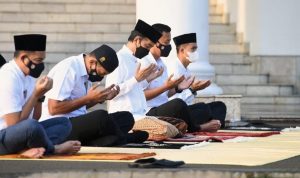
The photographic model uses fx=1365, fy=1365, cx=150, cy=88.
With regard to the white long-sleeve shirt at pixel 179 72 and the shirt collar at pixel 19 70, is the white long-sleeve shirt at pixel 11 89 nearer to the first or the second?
the shirt collar at pixel 19 70

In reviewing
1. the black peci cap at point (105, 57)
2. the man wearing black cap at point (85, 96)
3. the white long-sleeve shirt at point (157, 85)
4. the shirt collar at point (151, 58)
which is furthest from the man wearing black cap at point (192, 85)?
the black peci cap at point (105, 57)

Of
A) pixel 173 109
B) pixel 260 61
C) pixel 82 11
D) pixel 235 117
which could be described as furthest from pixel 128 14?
pixel 173 109

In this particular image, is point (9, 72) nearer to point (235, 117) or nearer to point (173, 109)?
point (173, 109)

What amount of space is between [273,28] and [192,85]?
23.0 ft

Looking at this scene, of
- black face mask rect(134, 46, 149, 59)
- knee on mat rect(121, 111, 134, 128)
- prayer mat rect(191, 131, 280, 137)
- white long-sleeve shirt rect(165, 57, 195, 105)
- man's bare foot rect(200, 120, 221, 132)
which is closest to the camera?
knee on mat rect(121, 111, 134, 128)

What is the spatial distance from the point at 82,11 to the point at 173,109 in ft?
27.2

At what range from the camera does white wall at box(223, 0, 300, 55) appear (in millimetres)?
22188

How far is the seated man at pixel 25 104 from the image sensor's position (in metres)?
10.5

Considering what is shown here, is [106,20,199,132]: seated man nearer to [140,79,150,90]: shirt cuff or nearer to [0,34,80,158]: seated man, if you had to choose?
[140,79,150,90]: shirt cuff

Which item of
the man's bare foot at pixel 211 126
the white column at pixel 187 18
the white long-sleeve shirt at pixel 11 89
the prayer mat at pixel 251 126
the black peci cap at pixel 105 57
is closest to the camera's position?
the white long-sleeve shirt at pixel 11 89

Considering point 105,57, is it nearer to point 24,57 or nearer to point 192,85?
point 24,57

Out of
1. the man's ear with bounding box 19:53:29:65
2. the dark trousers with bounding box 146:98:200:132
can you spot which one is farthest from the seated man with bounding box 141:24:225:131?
the man's ear with bounding box 19:53:29:65

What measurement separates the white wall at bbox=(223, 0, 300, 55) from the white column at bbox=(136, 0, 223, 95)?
307 centimetres

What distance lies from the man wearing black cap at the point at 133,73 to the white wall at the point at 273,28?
856 centimetres
